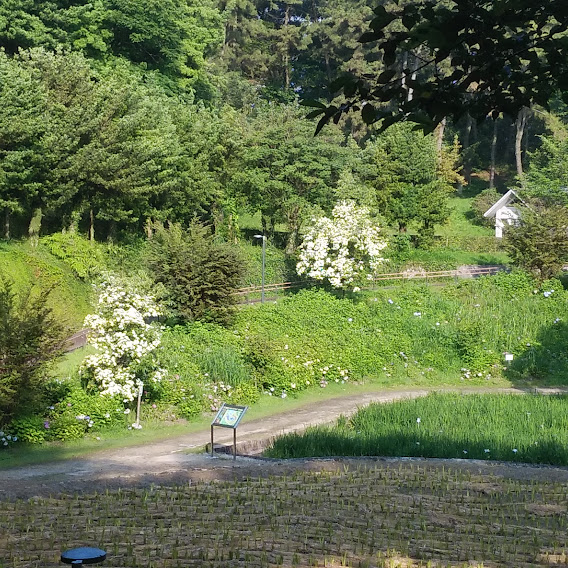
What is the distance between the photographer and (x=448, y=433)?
1631cm

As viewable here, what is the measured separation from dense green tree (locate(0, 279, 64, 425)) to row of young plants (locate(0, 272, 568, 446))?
1.58ft

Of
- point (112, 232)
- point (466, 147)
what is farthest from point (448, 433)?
point (466, 147)

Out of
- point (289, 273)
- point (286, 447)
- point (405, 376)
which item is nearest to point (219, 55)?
point (289, 273)

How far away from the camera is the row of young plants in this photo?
18859 mm

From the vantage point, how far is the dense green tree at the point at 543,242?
33594 mm

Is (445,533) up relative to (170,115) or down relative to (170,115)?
down

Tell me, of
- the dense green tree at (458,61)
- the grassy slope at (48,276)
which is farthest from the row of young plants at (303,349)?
the dense green tree at (458,61)

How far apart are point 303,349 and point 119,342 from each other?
770 centimetres

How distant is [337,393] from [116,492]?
14.8 meters

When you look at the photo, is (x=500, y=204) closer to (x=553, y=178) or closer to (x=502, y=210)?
(x=502, y=210)

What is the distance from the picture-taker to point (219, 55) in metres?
64.7

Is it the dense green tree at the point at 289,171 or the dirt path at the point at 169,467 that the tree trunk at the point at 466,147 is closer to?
the dense green tree at the point at 289,171

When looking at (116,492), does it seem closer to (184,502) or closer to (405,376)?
(184,502)

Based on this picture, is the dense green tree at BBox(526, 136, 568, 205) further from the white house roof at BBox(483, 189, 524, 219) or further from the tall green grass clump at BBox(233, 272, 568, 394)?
the tall green grass clump at BBox(233, 272, 568, 394)
